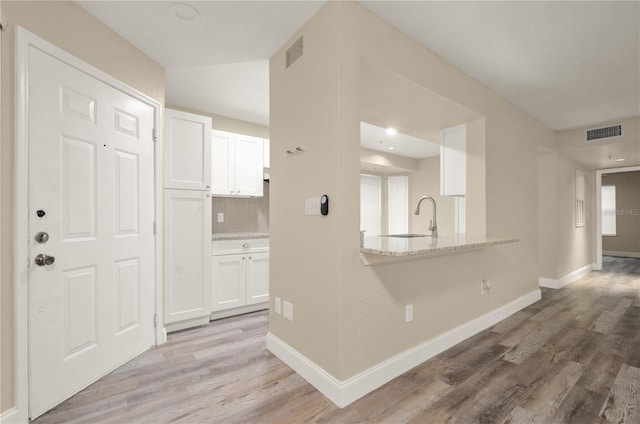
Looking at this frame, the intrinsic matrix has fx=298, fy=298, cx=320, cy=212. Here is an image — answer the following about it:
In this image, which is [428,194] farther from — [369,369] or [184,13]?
[184,13]

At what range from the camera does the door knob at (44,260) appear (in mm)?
1700

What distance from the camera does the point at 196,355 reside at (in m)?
2.45

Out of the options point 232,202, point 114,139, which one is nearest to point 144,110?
point 114,139

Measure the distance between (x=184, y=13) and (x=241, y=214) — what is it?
250 centimetres

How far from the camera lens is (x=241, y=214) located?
13.4 feet

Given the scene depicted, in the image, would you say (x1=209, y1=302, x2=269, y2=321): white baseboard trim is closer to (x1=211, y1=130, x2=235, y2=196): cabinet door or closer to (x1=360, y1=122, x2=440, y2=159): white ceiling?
(x1=211, y1=130, x2=235, y2=196): cabinet door

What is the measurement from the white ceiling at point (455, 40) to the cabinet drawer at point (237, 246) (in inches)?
63.5

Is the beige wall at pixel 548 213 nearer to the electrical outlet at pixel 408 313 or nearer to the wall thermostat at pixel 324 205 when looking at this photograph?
the electrical outlet at pixel 408 313

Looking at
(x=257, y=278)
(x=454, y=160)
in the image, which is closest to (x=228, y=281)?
(x=257, y=278)

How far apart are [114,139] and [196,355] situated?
70.6 inches

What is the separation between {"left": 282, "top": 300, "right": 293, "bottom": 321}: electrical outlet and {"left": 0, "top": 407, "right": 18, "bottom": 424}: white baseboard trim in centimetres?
155

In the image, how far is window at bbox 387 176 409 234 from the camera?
693cm

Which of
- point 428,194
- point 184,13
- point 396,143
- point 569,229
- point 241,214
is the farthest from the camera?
point 428,194

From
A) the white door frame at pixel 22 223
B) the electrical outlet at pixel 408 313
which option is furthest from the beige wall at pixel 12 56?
the electrical outlet at pixel 408 313
